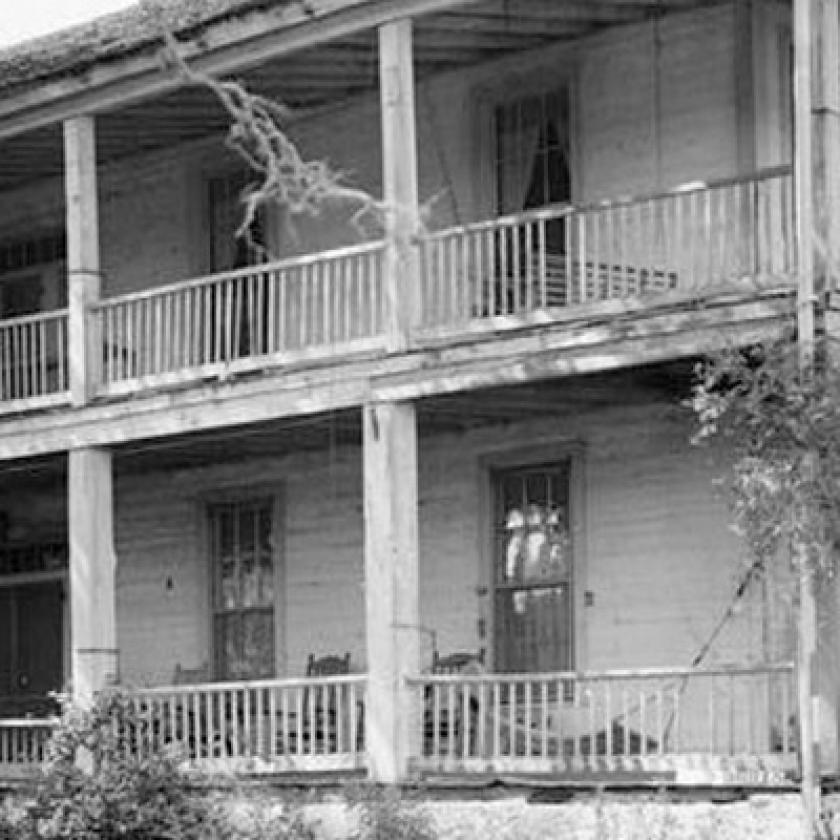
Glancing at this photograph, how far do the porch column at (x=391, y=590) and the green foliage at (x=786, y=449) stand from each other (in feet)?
11.7

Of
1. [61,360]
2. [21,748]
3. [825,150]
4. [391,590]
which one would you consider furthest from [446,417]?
[21,748]

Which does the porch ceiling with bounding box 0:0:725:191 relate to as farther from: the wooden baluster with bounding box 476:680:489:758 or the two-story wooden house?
the wooden baluster with bounding box 476:680:489:758

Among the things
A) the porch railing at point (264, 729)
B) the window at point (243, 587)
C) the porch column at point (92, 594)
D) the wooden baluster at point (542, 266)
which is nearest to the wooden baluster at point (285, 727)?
the porch railing at point (264, 729)

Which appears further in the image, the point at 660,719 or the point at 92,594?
the point at 92,594

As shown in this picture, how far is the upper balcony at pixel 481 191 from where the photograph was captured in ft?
60.0

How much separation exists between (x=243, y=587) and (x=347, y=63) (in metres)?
5.86

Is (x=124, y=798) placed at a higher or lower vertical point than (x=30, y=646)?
lower

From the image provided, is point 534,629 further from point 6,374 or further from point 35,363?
point 6,374

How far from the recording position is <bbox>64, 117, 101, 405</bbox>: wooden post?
2180 centimetres

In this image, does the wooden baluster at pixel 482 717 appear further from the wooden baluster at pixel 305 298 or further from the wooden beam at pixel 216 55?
the wooden beam at pixel 216 55

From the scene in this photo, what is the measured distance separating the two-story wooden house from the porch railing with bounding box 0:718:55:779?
13 centimetres

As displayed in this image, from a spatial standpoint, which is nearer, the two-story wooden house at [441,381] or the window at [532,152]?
the two-story wooden house at [441,381]

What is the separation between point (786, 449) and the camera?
15.7 m

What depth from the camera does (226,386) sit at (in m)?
20.7
